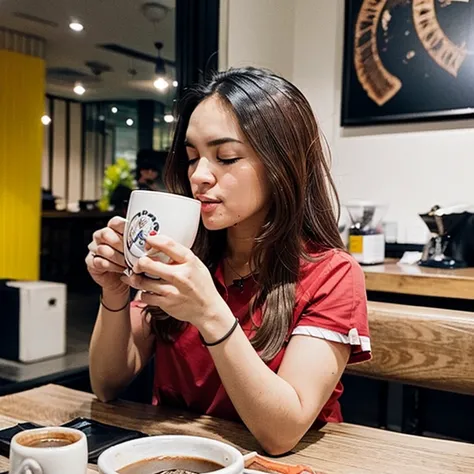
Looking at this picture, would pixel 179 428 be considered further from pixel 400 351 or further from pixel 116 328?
pixel 400 351

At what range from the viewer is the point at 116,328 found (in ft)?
3.70

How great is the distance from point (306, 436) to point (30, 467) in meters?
0.47

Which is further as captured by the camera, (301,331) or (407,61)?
(407,61)

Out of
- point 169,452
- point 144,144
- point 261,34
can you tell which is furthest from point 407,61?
point 169,452

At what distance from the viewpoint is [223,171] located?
3.35 feet

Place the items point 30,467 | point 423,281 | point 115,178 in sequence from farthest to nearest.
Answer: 1. point 115,178
2. point 423,281
3. point 30,467

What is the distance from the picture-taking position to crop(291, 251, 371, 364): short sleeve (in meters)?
0.96

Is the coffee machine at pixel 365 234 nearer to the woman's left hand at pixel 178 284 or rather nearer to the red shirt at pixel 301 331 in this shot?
the red shirt at pixel 301 331

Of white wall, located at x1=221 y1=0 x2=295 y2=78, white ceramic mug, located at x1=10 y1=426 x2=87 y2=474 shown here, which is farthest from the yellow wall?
white ceramic mug, located at x1=10 y1=426 x2=87 y2=474

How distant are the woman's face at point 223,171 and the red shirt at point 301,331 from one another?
0.17 m

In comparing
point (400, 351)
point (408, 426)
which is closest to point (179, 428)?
point (400, 351)

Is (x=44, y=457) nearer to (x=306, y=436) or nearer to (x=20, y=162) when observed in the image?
(x=306, y=436)

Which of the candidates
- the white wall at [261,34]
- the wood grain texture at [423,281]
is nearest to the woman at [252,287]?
the wood grain texture at [423,281]

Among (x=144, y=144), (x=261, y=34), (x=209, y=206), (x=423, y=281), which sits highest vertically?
(x=261, y=34)
